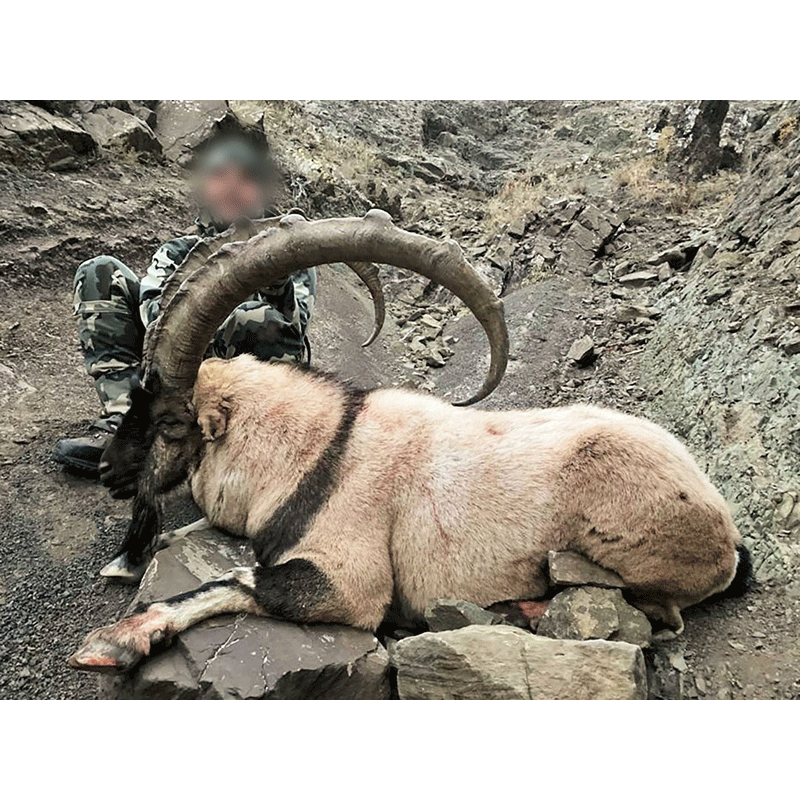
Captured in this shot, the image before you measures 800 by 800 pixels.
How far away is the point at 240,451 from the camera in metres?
4.46

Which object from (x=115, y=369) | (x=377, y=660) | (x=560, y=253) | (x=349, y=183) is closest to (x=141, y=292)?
(x=115, y=369)

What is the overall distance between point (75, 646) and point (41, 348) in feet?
15.6

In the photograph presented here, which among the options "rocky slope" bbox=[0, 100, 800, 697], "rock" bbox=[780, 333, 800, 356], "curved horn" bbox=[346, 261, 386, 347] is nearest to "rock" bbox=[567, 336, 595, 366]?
"rocky slope" bbox=[0, 100, 800, 697]

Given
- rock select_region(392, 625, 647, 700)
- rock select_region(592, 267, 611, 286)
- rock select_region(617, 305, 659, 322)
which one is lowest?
rock select_region(392, 625, 647, 700)

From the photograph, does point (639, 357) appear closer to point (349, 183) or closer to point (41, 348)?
point (41, 348)

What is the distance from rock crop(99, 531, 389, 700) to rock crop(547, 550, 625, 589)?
113 centimetres

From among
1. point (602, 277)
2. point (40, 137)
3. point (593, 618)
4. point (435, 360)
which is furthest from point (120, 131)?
point (593, 618)

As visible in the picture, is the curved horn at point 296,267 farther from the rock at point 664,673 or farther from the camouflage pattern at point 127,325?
the rock at point 664,673

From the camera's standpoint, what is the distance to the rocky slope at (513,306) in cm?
431

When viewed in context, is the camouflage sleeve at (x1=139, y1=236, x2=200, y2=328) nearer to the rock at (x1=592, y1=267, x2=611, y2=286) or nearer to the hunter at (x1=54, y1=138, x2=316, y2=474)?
the hunter at (x1=54, y1=138, x2=316, y2=474)

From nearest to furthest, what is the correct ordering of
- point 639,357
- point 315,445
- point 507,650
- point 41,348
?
1. point 507,650
2. point 315,445
3. point 41,348
4. point 639,357

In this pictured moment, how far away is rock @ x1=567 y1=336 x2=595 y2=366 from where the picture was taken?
9047 mm

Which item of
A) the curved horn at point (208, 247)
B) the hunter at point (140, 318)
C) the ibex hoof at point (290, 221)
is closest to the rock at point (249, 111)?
the hunter at point (140, 318)

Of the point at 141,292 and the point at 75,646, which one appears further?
the point at 141,292
